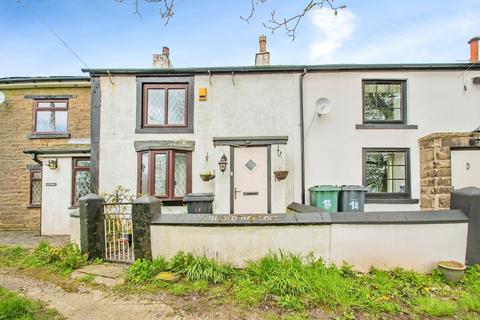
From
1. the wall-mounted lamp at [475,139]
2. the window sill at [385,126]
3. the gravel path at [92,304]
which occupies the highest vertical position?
the window sill at [385,126]

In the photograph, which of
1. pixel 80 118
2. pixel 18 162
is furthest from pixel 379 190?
pixel 18 162

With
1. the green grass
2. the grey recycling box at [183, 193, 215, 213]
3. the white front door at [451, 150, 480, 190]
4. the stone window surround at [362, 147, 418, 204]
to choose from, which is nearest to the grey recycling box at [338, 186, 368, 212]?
the stone window surround at [362, 147, 418, 204]

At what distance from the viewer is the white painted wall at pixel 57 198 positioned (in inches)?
373

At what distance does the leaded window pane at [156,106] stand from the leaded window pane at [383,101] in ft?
23.2

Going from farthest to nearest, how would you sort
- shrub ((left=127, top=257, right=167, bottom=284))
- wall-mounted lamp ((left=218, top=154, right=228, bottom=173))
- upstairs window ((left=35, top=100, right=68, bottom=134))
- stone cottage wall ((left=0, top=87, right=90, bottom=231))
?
upstairs window ((left=35, top=100, right=68, bottom=134)), stone cottage wall ((left=0, top=87, right=90, bottom=231)), wall-mounted lamp ((left=218, top=154, right=228, bottom=173)), shrub ((left=127, top=257, right=167, bottom=284))

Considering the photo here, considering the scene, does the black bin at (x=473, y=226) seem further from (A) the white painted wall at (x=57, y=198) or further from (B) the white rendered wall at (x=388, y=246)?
(A) the white painted wall at (x=57, y=198)

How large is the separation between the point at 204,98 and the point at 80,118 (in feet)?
19.1

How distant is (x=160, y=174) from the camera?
28.1ft

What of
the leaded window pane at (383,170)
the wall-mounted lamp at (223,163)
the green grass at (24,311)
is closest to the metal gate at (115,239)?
the green grass at (24,311)

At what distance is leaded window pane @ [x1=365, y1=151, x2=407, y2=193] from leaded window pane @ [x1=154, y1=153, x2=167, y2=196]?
6.79m

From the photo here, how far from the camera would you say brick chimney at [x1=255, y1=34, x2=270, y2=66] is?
32.7 ft

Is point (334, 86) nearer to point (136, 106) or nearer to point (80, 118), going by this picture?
point (136, 106)

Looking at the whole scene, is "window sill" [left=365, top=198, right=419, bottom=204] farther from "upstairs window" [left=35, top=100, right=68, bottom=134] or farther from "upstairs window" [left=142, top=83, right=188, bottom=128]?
"upstairs window" [left=35, top=100, right=68, bottom=134]

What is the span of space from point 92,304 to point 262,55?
30.5 ft
